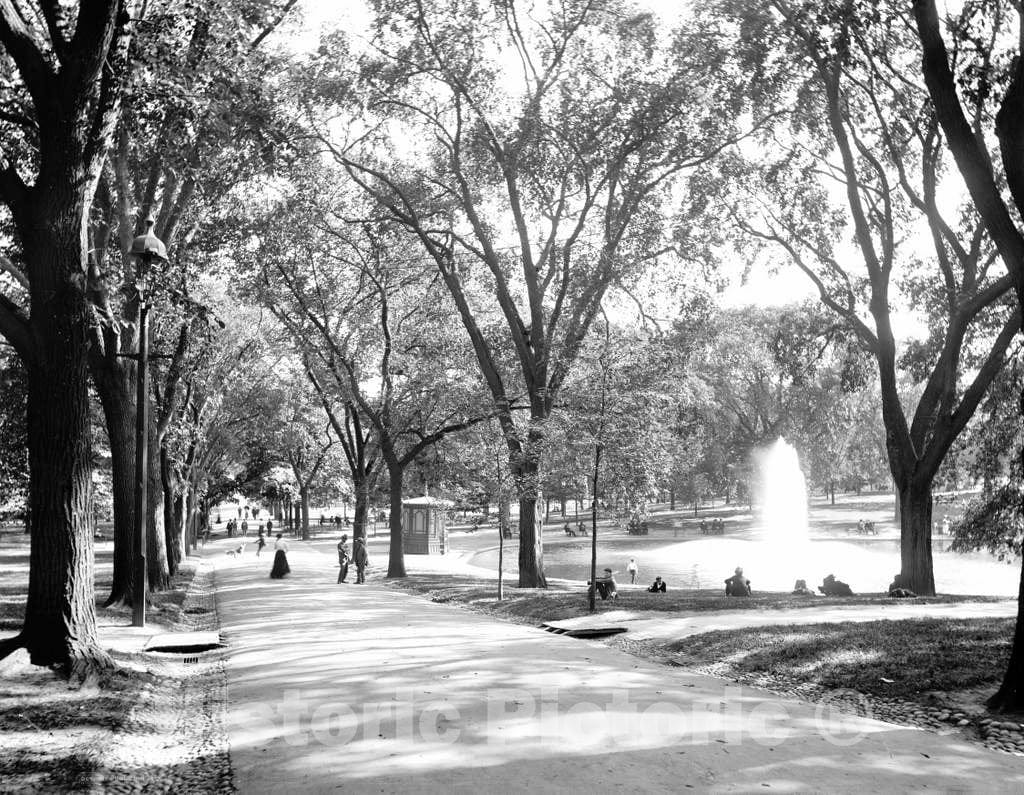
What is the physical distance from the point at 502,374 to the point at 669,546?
77.1 feet

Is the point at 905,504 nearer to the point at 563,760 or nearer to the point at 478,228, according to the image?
the point at 478,228

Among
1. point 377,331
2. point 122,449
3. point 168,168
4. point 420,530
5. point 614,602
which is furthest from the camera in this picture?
point 420,530

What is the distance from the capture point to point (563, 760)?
621 cm

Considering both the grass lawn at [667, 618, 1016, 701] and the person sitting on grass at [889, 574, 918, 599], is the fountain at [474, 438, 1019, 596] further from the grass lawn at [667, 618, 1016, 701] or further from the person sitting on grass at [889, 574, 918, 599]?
the grass lawn at [667, 618, 1016, 701]

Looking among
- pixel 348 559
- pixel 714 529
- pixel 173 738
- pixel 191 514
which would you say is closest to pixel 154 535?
pixel 348 559

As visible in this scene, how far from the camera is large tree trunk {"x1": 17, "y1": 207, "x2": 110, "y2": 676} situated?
28.8 ft

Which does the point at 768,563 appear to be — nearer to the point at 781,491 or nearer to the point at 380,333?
the point at 380,333

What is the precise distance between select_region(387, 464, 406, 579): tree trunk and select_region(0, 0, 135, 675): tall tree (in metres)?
19.5

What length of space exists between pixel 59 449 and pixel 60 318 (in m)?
1.38

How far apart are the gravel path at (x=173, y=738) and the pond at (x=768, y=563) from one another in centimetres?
2126

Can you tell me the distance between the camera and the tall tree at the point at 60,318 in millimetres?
8789

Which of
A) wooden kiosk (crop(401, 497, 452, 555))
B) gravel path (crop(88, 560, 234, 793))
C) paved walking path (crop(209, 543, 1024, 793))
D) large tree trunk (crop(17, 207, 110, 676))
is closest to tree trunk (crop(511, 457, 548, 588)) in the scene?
paved walking path (crop(209, 543, 1024, 793))

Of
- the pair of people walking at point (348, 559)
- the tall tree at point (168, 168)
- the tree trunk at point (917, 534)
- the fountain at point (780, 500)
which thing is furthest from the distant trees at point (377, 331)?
the fountain at point (780, 500)

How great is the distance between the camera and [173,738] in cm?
742
